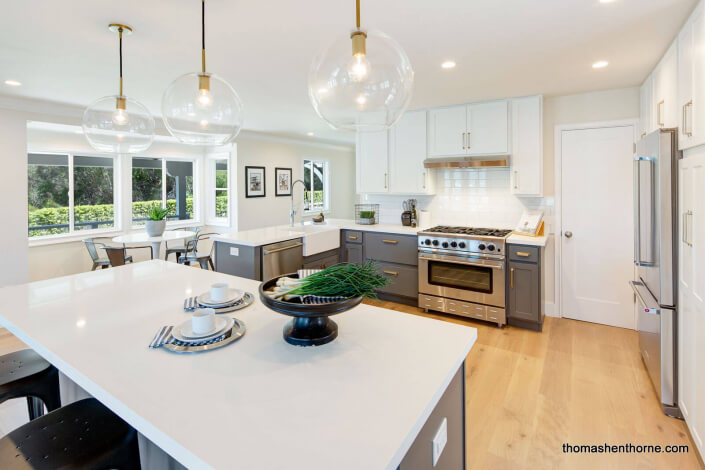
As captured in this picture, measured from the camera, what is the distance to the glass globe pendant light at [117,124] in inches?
73.4

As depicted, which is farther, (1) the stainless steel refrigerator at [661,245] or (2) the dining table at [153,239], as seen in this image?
(2) the dining table at [153,239]

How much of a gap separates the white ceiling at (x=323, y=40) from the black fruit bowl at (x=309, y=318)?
5.50ft

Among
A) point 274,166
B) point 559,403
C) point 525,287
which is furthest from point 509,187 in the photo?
point 274,166

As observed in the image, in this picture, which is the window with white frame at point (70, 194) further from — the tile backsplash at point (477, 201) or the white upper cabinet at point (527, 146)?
the white upper cabinet at point (527, 146)

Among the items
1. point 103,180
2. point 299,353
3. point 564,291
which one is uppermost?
point 103,180

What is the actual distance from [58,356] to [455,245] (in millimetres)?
3370

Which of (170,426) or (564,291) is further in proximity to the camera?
(564,291)

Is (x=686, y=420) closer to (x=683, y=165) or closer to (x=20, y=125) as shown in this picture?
(x=683, y=165)

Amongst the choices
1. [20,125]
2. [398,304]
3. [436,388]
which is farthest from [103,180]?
[436,388]

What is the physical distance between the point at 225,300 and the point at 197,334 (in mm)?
371

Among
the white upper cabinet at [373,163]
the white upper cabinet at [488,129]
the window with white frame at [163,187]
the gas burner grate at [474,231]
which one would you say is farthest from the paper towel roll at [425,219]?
the window with white frame at [163,187]

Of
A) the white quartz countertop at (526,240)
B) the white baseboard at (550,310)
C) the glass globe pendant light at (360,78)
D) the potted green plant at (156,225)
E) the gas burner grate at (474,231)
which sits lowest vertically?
the white baseboard at (550,310)

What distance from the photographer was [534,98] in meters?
3.76

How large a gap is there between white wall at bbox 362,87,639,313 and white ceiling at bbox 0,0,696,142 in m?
0.19
